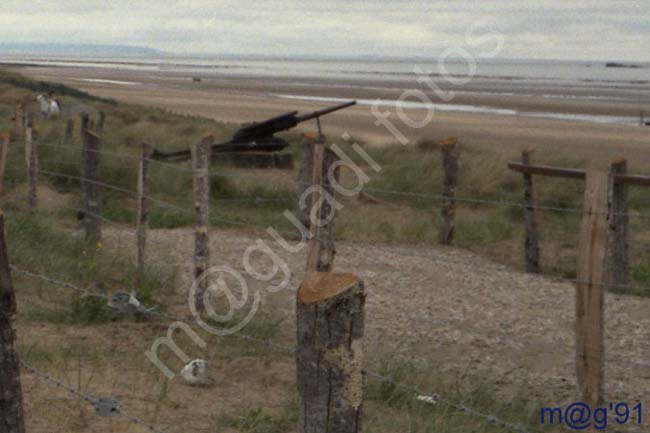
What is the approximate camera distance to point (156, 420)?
15.6ft

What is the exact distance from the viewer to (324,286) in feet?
8.73

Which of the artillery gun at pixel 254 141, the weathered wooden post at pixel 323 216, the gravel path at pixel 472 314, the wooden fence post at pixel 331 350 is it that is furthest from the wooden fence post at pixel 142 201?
the artillery gun at pixel 254 141

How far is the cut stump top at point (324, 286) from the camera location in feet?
8.60

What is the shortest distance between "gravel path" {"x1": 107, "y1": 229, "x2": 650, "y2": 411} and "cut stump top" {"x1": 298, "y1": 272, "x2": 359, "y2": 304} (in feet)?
11.4

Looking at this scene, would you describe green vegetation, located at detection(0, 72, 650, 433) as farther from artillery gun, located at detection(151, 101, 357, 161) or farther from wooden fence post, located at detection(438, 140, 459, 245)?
artillery gun, located at detection(151, 101, 357, 161)

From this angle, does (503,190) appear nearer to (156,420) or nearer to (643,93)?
(156,420)

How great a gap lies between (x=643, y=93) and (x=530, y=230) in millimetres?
49184

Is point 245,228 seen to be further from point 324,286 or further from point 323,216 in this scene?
point 324,286

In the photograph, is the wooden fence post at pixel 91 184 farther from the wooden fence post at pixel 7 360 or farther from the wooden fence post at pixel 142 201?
the wooden fence post at pixel 7 360

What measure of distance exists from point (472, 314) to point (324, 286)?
17.6ft

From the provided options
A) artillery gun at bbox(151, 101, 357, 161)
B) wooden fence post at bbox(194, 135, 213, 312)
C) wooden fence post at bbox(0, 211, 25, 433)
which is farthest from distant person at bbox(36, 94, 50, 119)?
wooden fence post at bbox(0, 211, 25, 433)

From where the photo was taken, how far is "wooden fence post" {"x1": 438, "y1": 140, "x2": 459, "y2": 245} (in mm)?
10602

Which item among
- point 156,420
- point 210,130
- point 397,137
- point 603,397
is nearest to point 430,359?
point 603,397

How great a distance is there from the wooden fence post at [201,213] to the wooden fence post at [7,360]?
12.2 feet
